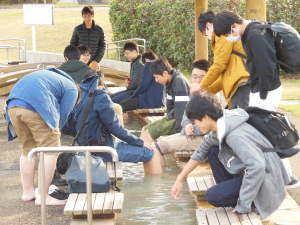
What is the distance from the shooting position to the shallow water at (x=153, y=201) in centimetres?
386

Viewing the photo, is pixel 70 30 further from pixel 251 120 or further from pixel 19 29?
pixel 251 120

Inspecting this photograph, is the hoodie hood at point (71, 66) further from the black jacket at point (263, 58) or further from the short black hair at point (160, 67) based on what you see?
the black jacket at point (263, 58)

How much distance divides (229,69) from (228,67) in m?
0.03

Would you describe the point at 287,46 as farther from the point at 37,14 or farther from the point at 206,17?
the point at 37,14

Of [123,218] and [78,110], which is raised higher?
[78,110]

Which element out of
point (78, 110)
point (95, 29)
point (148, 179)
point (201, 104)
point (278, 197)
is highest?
point (95, 29)

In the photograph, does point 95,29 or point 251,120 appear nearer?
point 251,120

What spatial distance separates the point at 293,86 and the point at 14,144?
7.86 metres

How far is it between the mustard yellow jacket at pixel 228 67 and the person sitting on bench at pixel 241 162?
119 centimetres

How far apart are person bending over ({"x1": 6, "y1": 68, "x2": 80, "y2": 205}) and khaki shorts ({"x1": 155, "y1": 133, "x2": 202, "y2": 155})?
4.67 feet

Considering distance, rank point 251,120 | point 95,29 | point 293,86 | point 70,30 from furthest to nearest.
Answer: point 70,30 < point 293,86 < point 95,29 < point 251,120

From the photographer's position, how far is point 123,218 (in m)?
3.88

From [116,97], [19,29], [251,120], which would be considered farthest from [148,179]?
[19,29]

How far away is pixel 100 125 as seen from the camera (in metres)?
4.45
